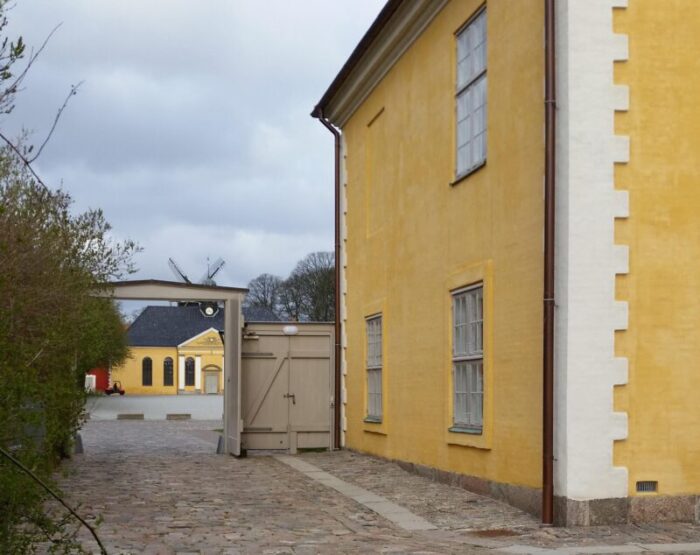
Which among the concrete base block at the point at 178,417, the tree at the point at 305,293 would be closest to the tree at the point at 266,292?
the tree at the point at 305,293

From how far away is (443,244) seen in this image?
13.7 metres

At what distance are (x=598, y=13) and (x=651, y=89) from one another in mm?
872

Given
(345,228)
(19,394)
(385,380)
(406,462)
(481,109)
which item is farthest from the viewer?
(345,228)

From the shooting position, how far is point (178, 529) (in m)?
9.72

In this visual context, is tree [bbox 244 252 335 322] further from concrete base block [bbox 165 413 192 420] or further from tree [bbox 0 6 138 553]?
tree [bbox 0 6 138 553]

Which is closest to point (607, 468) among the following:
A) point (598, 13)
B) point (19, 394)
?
point (598, 13)

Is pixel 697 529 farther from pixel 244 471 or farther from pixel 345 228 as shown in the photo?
pixel 345 228

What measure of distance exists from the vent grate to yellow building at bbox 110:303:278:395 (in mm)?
81070

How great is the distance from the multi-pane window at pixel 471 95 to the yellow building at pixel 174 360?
3050 inches

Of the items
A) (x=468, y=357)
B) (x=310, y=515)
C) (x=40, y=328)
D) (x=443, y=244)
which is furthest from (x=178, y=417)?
(x=40, y=328)

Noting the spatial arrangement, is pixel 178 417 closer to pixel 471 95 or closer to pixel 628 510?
pixel 471 95

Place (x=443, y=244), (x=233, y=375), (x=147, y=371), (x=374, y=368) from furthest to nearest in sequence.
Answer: (x=147, y=371)
(x=233, y=375)
(x=374, y=368)
(x=443, y=244)

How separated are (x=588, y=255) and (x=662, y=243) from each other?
0.76 meters

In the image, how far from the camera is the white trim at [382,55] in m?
14.6
